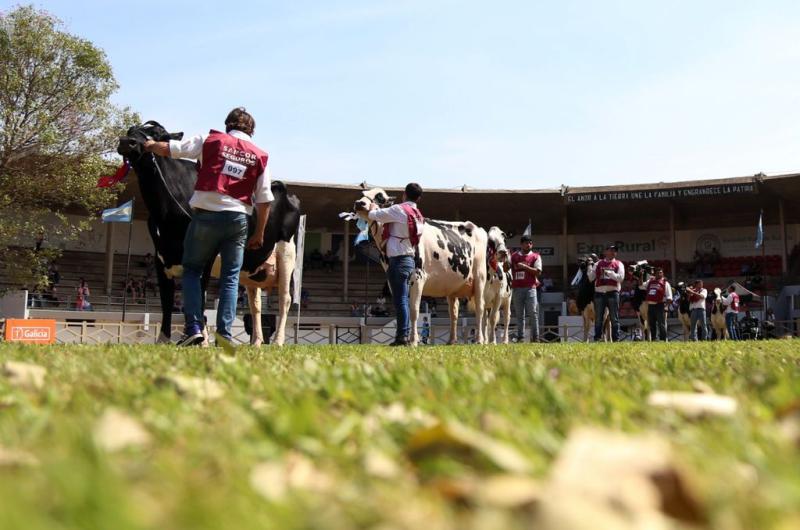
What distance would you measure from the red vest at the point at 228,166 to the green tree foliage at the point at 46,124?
19.8m

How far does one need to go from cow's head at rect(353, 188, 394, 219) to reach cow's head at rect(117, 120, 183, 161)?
2.60m

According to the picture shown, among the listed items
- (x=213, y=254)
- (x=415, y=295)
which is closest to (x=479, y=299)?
(x=415, y=295)

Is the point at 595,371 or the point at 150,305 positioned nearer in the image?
the point at 595,371

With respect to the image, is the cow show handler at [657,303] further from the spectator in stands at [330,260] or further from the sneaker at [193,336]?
the spectator in stands at [330,260]

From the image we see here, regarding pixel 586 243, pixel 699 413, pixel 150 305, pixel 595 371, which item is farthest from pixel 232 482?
pixel 586 243

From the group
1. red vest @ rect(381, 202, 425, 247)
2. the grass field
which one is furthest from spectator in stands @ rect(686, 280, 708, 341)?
the grass field

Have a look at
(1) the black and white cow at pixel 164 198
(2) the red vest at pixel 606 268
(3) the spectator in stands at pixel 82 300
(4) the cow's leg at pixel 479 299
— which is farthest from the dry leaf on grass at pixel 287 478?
(3) the spectator in stands at pixel 82 300

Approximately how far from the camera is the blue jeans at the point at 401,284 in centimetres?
910

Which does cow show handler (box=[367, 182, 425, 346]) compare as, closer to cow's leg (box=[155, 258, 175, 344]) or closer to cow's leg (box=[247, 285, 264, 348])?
cow's leg (box=[247, 285, 264, 348])

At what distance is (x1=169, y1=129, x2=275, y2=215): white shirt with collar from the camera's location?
5.87 meters

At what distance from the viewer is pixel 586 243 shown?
140 ft

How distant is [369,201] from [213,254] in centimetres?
379

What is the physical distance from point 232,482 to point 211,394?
1105 mm

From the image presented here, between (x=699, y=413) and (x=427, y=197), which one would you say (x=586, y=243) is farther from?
(x=699, y=413)
